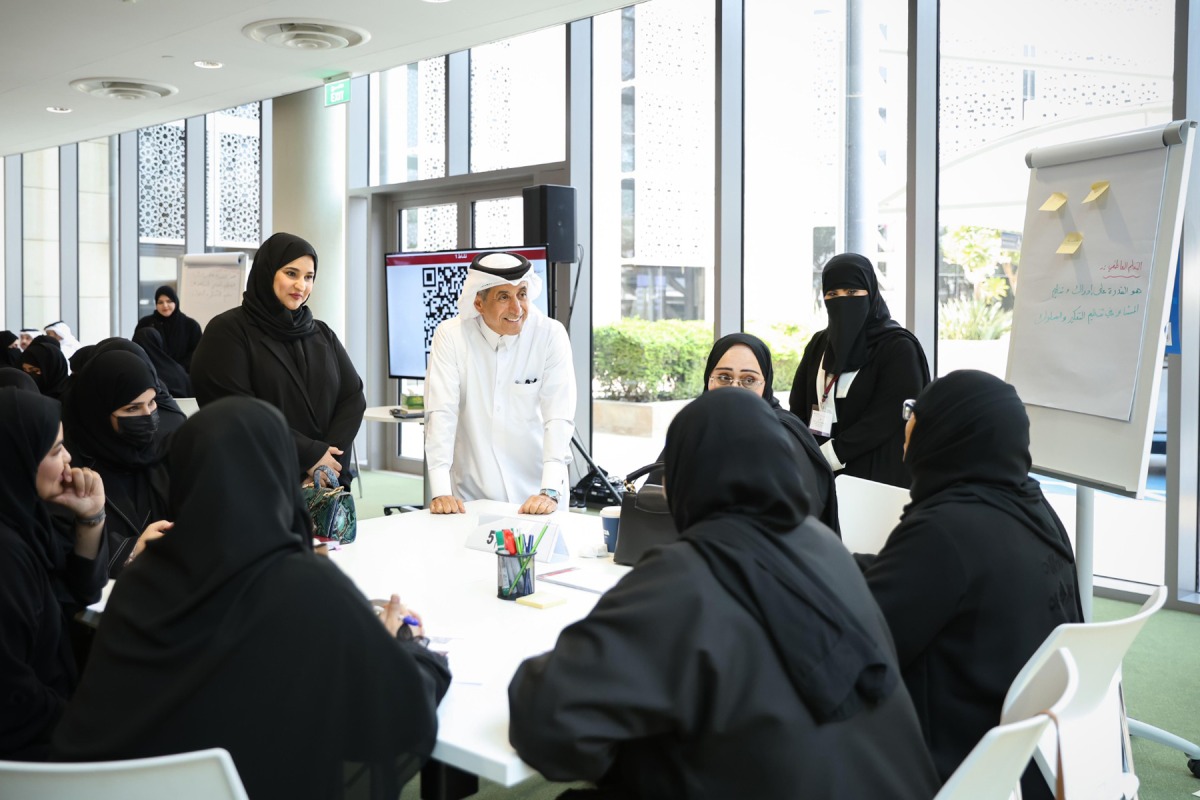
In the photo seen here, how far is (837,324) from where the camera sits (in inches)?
160

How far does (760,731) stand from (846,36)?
5.05m

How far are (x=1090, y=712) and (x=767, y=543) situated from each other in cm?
79

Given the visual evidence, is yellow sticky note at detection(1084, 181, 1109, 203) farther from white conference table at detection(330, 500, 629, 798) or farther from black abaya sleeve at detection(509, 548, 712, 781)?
black abaya sleeve at detection(509, 548, 712, 781)

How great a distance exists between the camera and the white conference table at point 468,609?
1.64 metres

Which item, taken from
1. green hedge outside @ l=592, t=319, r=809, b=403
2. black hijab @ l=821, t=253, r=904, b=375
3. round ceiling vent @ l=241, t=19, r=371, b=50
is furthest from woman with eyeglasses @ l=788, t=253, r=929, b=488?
round ceiling vent @ l=241, t=19, r=371, b=50

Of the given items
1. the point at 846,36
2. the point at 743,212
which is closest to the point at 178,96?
the point at 743,212

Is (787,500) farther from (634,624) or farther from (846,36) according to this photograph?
(846,36)

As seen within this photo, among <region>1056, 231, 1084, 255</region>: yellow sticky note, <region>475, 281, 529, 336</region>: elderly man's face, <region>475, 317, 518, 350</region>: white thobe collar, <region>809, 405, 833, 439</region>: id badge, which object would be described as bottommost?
<region>809, 405, 833, 439</region>: id badge

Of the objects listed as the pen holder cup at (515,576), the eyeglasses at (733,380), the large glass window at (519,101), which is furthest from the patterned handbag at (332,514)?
the large glass window at (519,101)

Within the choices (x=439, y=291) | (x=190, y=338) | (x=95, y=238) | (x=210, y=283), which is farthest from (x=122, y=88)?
(x=95, y=238)

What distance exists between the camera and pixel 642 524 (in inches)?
105

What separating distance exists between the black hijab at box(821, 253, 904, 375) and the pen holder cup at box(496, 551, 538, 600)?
6.71ft

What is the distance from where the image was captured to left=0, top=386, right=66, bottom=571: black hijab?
2.06 m

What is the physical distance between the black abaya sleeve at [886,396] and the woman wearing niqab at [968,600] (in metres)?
1.75
